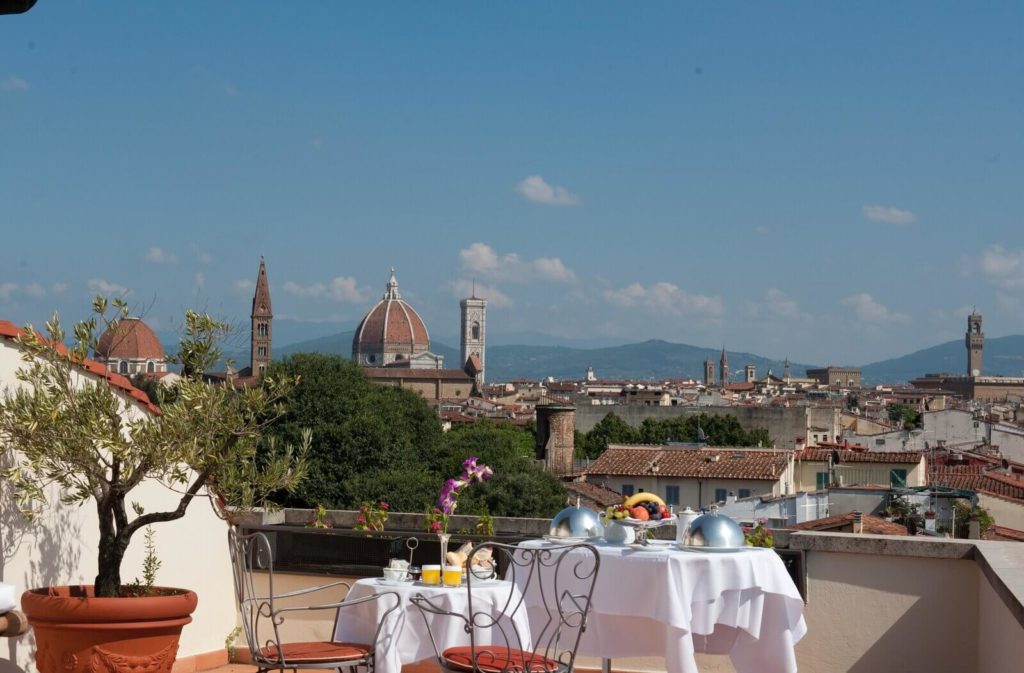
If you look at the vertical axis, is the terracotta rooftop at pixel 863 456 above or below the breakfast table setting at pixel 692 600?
below

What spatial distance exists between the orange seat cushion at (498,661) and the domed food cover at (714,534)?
908 millimetres

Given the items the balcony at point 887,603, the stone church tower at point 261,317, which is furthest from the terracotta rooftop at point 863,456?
the stone church tower at point 261,317

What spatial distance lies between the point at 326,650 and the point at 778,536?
2.42m

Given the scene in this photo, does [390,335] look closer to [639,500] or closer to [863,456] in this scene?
[863,456]

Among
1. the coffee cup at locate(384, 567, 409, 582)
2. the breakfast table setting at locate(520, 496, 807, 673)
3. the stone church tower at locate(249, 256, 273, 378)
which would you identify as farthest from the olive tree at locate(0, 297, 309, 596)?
the stone church tower at locate(249, 256, 273, 378)

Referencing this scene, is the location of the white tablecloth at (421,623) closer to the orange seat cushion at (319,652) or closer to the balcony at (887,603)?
the orange seat cushion at (319,652)

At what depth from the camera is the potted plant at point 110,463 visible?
173 inches

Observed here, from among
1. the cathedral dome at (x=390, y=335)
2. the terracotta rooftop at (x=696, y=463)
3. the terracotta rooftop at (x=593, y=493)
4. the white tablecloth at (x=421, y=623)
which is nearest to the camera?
the white tablecloth at (x=421, y=623)

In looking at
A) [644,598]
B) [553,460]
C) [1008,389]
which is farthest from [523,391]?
[644,598]

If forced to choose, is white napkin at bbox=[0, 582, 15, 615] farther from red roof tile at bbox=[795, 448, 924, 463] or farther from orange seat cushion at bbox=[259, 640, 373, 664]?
red roof tile at bbox=[795, 448, 924, 463]

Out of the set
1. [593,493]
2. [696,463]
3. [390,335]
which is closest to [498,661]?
[593,493]

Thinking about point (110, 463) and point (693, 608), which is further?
point (110, 463)

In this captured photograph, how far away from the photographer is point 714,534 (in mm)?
4543

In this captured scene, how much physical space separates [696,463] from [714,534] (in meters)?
36.2
